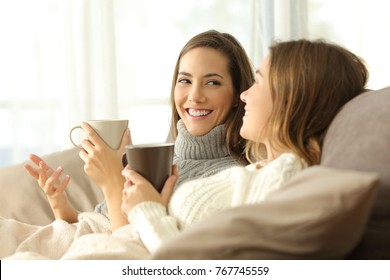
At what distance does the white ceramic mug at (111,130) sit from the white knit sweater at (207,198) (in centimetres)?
28

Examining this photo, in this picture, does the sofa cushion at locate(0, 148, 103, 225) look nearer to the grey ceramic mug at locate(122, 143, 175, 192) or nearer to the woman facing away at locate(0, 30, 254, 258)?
the woman facing away at locate(0, 30, 254, 258)

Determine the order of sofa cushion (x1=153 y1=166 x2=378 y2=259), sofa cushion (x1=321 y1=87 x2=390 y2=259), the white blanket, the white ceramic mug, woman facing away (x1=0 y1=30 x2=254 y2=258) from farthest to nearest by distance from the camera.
→ woman facing away (x1=0 y1=30 x2=254 y2=258)
the white ceramic mug
the white blanket
sofa cushion (x1=321 y1=87 x2=390 y2=259)
sofa cushion (x1=153 y1=166 x2=378 y2=259)

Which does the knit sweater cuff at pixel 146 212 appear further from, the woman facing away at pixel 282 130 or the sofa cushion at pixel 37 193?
the sofa cushion at pixel 37 193

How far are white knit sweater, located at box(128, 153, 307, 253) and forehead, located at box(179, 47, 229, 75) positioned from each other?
54 cm

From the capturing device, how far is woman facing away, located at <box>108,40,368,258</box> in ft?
3.89

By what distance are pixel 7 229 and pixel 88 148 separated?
277 millimetres

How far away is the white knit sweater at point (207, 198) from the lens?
3.69 feet

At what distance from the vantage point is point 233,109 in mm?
1786

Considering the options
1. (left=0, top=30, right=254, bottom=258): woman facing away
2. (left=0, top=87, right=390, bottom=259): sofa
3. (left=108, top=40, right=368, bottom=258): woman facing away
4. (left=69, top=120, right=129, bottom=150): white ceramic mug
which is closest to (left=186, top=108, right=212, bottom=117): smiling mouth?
(left=0, top=30, right=254, bottom=258): woman facing away

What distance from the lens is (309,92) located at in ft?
4.04

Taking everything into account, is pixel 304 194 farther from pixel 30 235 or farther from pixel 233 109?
pixel 233 109

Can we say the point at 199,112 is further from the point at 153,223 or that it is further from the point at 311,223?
the point at 311,223

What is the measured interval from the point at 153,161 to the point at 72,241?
33 cm
